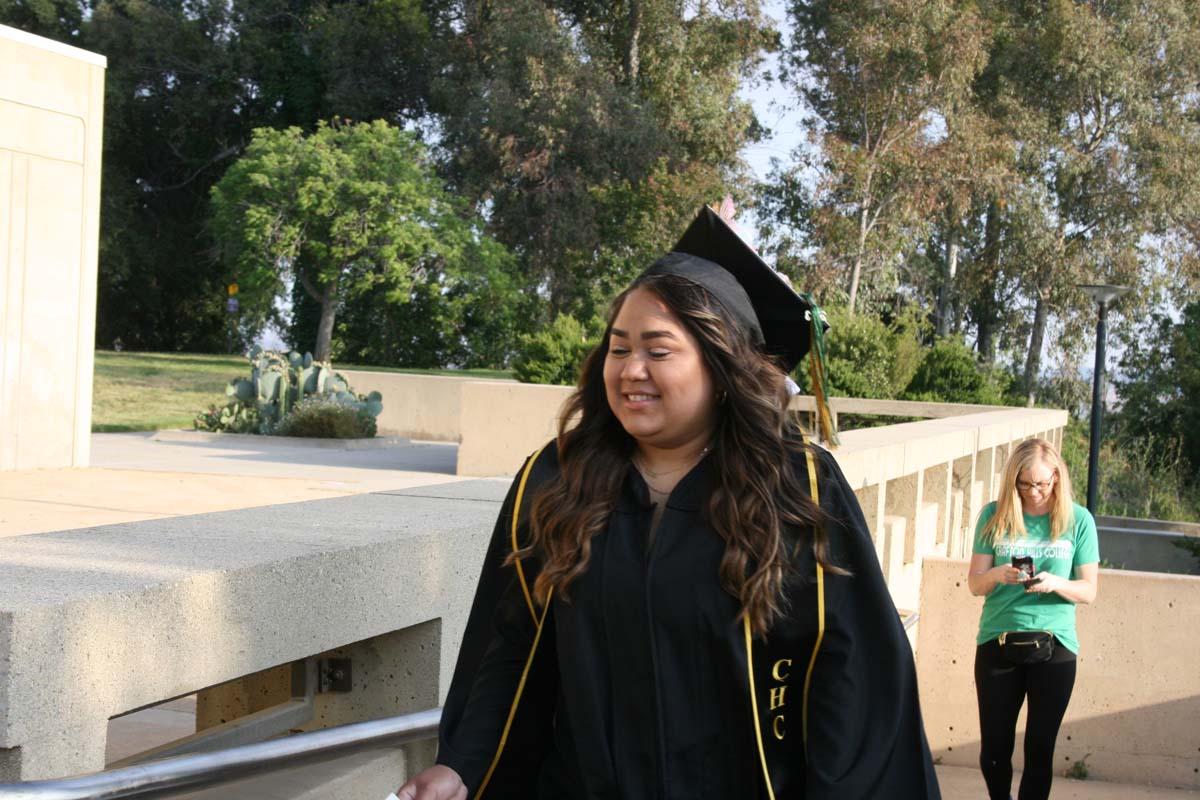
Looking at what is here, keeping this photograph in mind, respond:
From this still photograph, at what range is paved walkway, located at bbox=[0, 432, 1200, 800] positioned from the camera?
6.59m

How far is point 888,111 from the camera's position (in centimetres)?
3319

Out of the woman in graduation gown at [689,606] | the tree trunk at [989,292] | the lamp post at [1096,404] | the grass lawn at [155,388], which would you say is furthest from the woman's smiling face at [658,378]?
the tree trunk at [989,292]

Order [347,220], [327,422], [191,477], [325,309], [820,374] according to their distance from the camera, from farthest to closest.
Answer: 1. [325,309]
2. [347,220]
3. [327,422]
4. [191,477]
5. [820,374]

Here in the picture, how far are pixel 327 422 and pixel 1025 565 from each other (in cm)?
1195

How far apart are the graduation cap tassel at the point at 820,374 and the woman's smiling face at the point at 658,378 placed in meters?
0.25

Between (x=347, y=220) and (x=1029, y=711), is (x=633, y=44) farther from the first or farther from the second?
(x=1029, y=711)

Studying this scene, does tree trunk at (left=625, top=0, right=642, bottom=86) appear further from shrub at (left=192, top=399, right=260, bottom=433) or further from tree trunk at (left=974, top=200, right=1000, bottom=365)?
shrub at (left=192, top=399, right=260, bottom=433)

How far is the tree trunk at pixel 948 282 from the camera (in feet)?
122

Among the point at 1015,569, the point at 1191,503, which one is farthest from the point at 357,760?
the point at 1191,503

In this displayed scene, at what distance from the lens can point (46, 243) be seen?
10.3m

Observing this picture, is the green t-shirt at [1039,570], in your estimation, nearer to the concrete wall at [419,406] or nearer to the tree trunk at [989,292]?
the concrete wall at [419,406]

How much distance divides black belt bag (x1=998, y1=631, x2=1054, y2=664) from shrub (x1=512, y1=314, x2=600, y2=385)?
11.3m

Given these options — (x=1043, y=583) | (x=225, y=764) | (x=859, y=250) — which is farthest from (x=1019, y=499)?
(x=859, y=250)

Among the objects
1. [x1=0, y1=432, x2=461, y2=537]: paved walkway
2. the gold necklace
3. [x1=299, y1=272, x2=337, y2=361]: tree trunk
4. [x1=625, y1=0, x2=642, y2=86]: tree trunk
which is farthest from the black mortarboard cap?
[x1=625, y1=0, x2=642, y2=86]: tree trunk
